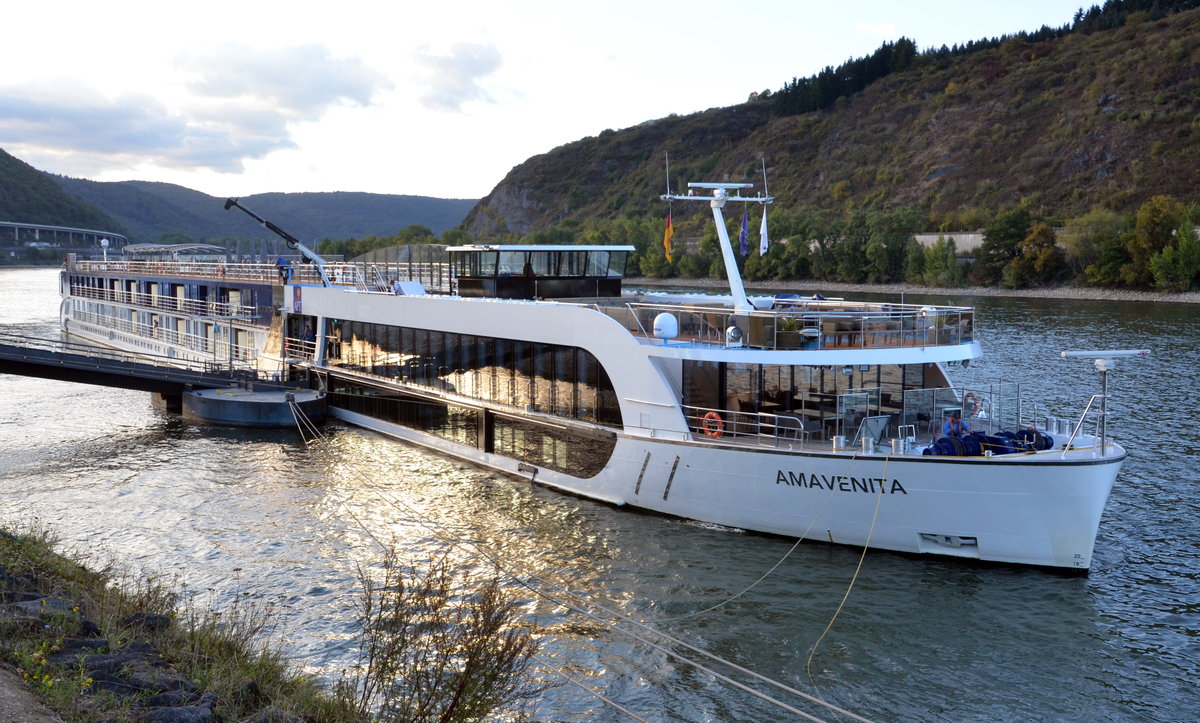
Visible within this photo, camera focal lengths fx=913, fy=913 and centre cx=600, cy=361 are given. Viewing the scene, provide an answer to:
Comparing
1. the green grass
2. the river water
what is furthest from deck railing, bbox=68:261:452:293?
the green grass

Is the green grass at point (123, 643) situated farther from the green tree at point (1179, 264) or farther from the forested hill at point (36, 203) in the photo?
the forested hill at point (36, 203)

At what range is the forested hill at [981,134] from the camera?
3664 inches

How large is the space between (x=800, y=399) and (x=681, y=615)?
5003 millimetres

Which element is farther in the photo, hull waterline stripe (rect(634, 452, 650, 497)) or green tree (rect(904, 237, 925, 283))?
green tree (rect(904, 237, 925, 283))

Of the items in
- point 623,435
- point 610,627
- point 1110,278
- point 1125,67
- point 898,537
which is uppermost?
point 1125,67

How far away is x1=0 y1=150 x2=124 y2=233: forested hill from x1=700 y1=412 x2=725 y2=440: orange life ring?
210 m

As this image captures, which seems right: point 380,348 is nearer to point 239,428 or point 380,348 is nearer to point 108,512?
point 239,428

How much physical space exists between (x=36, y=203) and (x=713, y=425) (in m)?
213

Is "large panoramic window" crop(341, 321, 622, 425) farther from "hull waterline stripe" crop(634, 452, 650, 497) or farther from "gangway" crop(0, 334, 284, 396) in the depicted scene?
"gangway" crop(0, 334, 284, 396)

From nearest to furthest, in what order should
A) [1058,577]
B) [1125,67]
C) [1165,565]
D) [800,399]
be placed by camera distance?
[1058,577] → [1165,565] → [800,399] → [1125,67]

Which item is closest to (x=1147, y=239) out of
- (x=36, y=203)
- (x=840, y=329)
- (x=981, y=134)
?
(x=981, y=134)

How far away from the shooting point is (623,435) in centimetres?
1725

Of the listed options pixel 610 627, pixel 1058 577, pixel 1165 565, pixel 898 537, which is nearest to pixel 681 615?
pixel 610 627

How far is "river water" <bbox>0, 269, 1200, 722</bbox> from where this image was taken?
1137 centimetres
